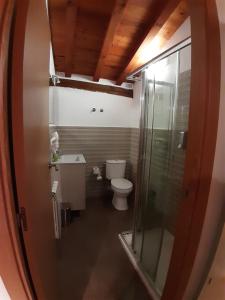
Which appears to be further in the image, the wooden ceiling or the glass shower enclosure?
the wooden ceiling

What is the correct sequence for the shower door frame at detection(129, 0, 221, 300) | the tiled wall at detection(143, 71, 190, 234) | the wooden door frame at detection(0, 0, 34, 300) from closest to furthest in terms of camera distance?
the wooden door frame at detection(0, 0, 34, 300)
the shower door frame at detection(129, 0, 221, 300)
the tiled wall at detection(143, 71, 190, 234)

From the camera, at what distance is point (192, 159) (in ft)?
2.75

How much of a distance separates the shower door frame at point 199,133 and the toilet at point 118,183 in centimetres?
184

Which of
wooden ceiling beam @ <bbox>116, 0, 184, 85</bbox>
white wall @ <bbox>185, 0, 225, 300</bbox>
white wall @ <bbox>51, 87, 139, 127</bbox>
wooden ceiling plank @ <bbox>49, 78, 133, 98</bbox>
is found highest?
wooden ceiling beam @ <bbox>116, 0, 184, 85</bbox>

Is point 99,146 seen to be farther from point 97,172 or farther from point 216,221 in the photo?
point 216,221

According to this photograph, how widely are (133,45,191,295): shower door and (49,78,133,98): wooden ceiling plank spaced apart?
161 centimetres

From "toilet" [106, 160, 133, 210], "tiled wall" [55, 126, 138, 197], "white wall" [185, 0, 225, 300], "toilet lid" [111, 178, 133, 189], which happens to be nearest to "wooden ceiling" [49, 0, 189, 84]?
"tiled wall" [55, 126, 138, 197]

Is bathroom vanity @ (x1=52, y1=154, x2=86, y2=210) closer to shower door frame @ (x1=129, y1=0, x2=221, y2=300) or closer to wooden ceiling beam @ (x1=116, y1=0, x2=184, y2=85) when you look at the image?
wooden ceiling beam @ (x1=116, y1=0, x2=184, y2=85)

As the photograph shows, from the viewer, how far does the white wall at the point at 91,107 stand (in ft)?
9.94

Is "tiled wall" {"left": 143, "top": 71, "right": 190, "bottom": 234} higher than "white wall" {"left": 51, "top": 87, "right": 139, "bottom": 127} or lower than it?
lower

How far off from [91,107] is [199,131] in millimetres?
2644

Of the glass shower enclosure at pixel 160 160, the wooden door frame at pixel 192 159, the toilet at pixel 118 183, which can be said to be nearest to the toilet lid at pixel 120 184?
the toilet at pixel 118 183

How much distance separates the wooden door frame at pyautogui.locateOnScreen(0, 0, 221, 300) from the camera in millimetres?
568

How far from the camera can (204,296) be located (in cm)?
95
